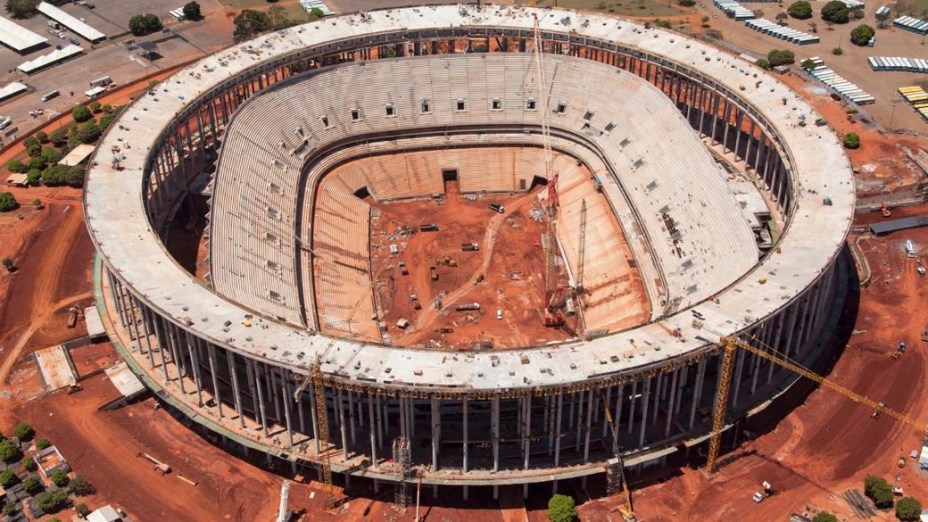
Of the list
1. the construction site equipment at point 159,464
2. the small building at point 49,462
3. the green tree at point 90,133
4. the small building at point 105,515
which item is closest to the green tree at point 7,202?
the green tree at point 90,133

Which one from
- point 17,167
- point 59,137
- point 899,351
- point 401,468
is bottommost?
point 899,351

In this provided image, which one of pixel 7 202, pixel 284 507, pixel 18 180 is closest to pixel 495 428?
pixel 284 507

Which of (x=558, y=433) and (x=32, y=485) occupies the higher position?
(x=558, y=433)

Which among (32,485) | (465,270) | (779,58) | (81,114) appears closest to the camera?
(32,485)

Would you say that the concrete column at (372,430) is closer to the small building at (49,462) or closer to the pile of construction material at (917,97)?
the small building at (49,462)

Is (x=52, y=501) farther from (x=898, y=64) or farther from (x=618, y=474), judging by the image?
(x=898, y=64)

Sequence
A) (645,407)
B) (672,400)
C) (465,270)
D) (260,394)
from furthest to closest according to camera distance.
Answer: (465,270)
(672,400)
(260,394)
(645,407)

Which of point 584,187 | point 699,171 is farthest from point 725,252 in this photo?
point 584,187
